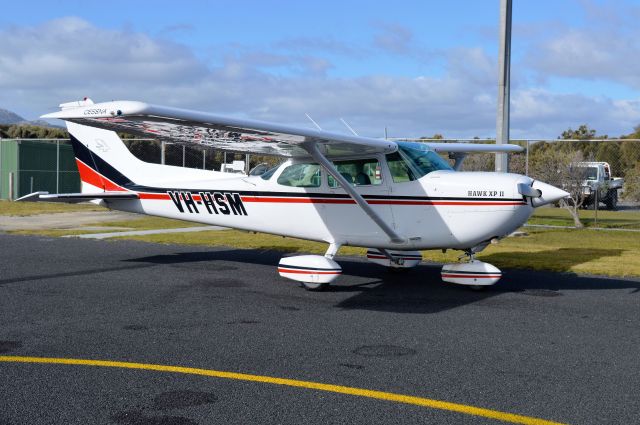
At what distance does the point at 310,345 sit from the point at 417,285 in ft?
13.6

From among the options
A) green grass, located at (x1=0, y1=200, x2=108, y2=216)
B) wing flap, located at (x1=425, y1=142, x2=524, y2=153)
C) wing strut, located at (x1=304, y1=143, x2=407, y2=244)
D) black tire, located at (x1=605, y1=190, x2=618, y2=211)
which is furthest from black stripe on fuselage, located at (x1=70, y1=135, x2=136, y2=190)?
black tire, located at (x1=605, y1=190, x2=618, y2=211)

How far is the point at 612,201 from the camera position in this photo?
81.1 ft

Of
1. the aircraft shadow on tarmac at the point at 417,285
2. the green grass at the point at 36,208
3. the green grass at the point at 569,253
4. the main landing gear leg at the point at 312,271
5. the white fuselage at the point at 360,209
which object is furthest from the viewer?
the green grass at the point at 36,208

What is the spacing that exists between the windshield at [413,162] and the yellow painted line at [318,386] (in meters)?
5.19

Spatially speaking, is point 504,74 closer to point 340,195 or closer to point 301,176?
point 301,176

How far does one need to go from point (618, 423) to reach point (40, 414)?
376 cm

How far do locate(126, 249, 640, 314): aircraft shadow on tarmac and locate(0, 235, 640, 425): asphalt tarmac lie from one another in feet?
0.16

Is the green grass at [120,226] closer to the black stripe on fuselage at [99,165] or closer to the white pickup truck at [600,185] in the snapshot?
the black stripe on fuselage at [99,165]

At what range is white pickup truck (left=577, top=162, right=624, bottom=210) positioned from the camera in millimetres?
20641

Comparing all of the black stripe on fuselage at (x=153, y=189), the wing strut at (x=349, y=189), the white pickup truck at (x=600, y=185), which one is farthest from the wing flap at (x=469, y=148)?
the white pickup truck at (x=600, y=185)

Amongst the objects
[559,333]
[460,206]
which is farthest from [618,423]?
[460,206]

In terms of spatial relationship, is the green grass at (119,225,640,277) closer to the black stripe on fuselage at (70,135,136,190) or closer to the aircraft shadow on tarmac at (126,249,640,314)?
the aircraft shadow on tarmac at (126,249,640,314)

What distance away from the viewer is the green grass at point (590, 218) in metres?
20.2

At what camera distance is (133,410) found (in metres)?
4.57
